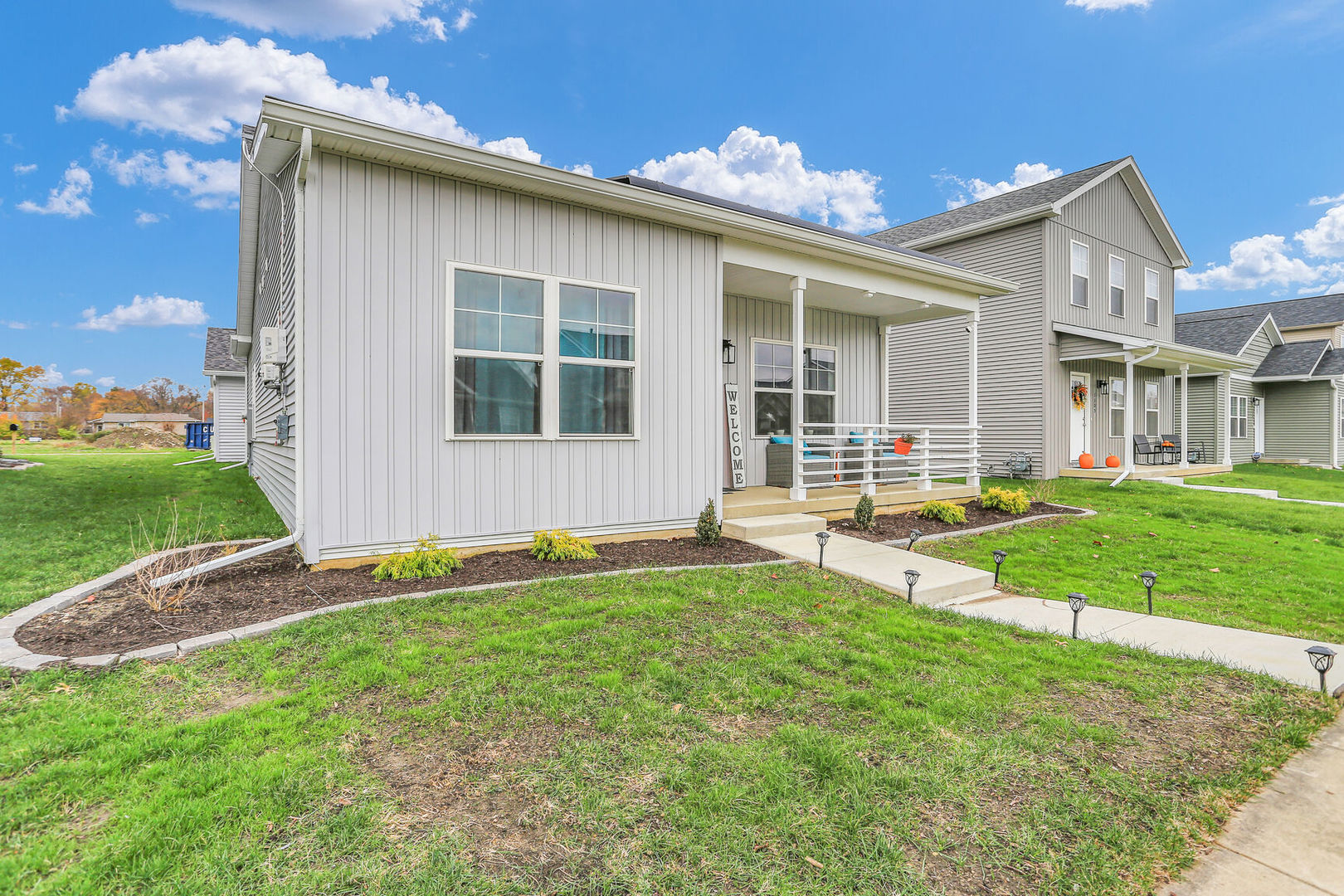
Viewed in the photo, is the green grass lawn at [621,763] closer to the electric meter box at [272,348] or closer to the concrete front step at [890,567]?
the concrete front step at [890,567]

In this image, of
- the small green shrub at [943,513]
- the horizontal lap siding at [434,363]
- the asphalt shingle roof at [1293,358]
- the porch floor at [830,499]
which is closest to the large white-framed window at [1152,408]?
the asphalt shingle roof at [1293,358]

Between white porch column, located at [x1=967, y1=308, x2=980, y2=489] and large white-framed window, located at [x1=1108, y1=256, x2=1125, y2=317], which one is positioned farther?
large white-framed window, located at [x1=1108, y1=256, x2=1125, y2=317]

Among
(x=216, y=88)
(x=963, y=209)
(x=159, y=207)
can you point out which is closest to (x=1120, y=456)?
(x=963, y=209)

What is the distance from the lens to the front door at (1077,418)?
13.4m

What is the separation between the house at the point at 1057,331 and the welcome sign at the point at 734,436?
583cm

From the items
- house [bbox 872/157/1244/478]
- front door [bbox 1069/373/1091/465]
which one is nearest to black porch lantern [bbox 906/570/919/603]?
house [bbox 872/157/1244/478]

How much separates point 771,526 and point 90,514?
876cm

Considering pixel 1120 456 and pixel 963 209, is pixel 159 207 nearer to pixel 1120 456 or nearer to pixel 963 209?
pixel 963 209

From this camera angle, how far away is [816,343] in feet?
31.6

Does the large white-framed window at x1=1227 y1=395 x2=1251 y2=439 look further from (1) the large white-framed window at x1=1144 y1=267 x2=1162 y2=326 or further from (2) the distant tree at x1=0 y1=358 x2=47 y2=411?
(2) the distant tree at x1=0 y1=358 x2=47 y2=411

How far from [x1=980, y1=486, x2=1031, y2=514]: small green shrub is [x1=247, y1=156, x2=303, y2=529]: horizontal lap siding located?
893 cm

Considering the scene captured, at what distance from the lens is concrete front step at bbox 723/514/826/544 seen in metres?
6.42

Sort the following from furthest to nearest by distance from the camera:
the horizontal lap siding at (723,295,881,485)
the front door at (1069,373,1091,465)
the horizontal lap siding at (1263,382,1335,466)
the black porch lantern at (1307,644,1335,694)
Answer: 1. the horizontal lap siding at (1263,382,1335,466)
2. the front door at (1069,373,1091,465)
3. the horizontal lap siding at (723,295,881,485)
4. the black porch lantern at (1307,644,1335,694)

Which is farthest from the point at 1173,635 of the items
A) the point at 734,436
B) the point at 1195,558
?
the point at 734,436
